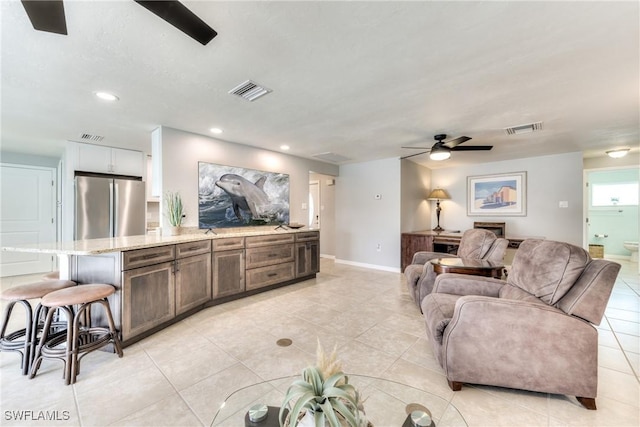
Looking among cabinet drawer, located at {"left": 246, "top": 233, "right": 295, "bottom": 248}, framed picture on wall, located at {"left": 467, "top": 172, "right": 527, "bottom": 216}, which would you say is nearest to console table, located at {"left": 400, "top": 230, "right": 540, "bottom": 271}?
framed picture on wall, located at {"left": 467, "top": 172, "right": 527, "bottom": 216}

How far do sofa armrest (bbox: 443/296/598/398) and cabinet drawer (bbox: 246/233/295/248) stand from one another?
2797mm

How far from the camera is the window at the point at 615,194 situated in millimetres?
6301

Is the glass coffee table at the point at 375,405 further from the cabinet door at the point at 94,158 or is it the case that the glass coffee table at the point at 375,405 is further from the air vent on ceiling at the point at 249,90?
the cabinet door at the point at 94,158

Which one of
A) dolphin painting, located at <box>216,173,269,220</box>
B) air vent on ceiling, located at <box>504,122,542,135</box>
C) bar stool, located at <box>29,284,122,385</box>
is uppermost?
air vent on ceiling, located at <box>504,122,542,135</box>

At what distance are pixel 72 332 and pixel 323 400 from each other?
2.17 metres

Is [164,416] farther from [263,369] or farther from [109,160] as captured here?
[109,160]

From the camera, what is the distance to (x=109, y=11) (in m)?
1.50

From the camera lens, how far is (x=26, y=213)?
16.6 ft

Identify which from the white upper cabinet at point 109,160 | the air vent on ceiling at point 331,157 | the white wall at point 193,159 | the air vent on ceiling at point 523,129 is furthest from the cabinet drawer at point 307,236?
the air vent on ceiling at point 523,129

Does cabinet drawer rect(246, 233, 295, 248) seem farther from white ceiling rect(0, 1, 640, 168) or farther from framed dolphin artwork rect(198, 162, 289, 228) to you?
white ceiling rect(0, 1, 640, 168)

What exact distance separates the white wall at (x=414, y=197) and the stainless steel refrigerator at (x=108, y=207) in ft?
16.4

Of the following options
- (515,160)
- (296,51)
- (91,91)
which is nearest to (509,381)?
(296,51)

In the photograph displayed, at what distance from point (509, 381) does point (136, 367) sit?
2.69 metres

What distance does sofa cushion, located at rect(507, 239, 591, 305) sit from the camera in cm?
179
